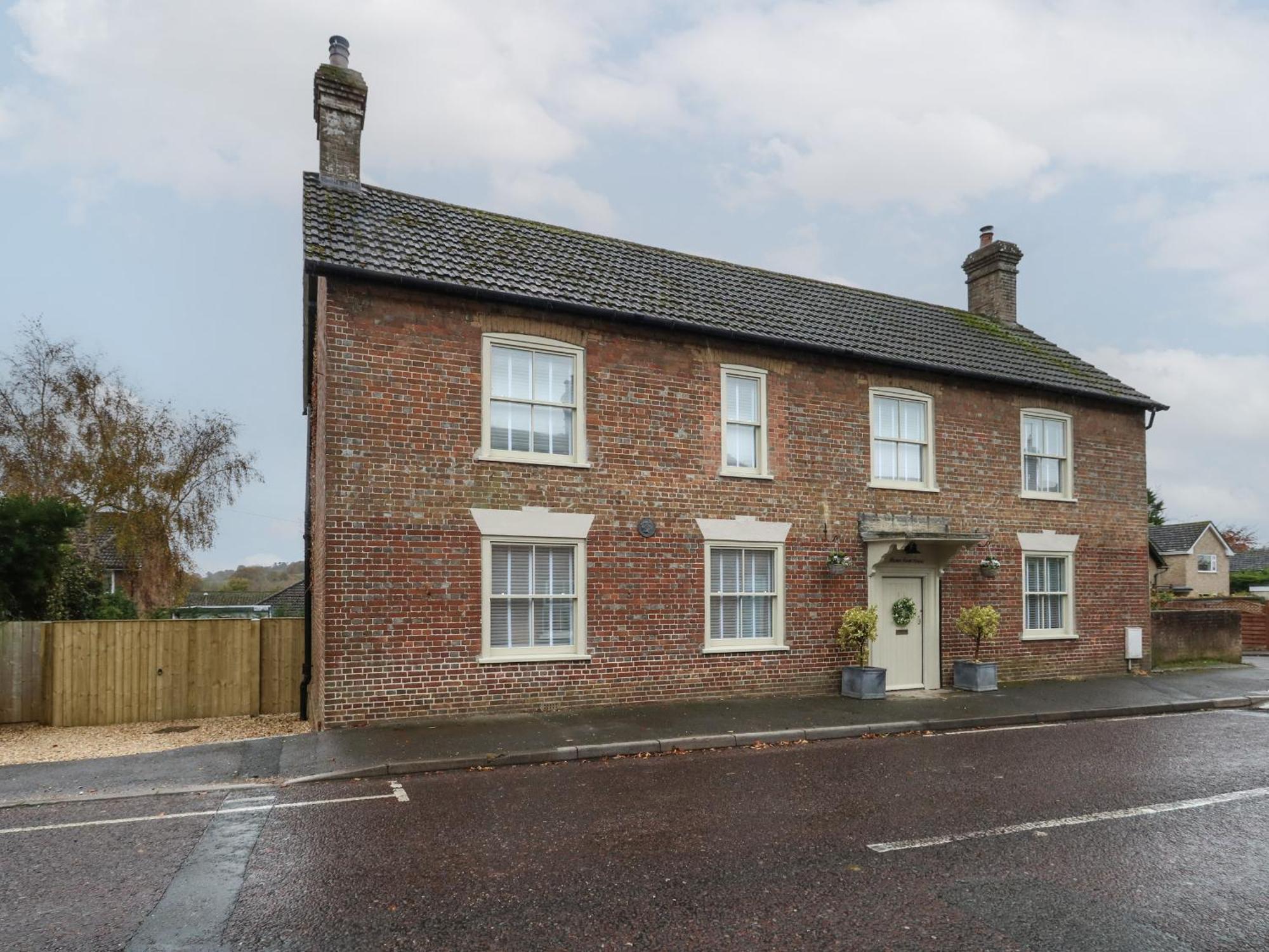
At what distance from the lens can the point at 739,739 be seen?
33.9ft

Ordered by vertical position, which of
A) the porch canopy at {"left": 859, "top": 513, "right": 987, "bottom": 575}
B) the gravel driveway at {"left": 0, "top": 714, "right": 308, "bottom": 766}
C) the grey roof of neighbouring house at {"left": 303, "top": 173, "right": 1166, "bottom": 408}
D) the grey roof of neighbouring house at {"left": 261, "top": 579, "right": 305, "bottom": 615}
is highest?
the grey roof of neighbouring house at {"left": 303, "top": 173, "right": 1166, "bottom": 408}

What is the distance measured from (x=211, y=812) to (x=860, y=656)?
9664mm

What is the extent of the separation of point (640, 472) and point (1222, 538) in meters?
54.1

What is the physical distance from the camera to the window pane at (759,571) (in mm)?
13359

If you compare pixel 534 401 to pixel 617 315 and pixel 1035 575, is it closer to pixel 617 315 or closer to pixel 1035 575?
pixel 617 315

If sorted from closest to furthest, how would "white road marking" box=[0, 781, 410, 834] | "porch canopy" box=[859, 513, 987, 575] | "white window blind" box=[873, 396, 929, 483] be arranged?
1. "white road marking" box=[0, 781, 410, 834]
2. "porch canopy" box=[859, 513, 987, 575]
3. "white window blind" box=[873, 396, 929, 483]

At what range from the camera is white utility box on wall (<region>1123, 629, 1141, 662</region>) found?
55.0 ft

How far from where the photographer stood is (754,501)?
43.7 ft

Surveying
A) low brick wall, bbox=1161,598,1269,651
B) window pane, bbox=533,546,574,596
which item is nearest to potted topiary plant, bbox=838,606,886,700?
window pane, bbox=533,546,574,596

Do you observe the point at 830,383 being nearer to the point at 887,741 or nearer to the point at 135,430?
the point at 887,741

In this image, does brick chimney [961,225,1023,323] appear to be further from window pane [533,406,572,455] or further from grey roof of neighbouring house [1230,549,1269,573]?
grey roof of neighbouring house [1230,549,1269,573]

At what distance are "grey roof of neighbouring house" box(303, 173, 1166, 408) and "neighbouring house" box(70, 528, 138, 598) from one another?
23613 mm

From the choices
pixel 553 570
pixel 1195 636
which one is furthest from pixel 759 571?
pixel 1195 636

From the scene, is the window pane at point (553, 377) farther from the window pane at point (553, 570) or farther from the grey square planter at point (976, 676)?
the grey square planter at point (976, 676)
